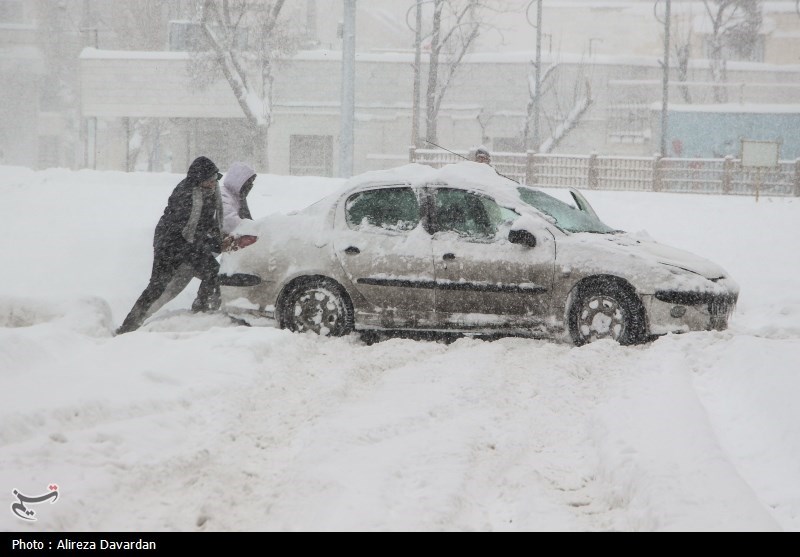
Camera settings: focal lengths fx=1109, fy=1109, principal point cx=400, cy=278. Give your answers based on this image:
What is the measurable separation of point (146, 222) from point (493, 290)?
27.5 ft

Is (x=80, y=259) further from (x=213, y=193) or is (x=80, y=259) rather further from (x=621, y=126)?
(x=621, y=126)

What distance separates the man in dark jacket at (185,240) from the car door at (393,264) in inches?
51.7

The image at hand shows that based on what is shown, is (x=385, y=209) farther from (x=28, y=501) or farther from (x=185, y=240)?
(x=28, y=501)

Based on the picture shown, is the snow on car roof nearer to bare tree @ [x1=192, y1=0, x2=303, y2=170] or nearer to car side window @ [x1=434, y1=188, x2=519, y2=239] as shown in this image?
car side window @ [x1=434, y1=188, x2=519, y2=239]

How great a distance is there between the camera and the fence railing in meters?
30.7

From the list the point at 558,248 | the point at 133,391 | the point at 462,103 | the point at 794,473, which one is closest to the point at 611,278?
the point at 558,248

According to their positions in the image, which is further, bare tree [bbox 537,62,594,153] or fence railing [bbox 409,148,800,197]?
bare tree [bbox 537,62,594,153]

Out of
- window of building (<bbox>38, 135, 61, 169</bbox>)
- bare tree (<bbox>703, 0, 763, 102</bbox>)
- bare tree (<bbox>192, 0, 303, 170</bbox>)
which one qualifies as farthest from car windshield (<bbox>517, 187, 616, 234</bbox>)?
window of building (<bbox>38, 135, 61, 169</bbox>)

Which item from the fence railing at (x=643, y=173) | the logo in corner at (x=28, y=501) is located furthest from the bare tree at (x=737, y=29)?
the logo in corner at (x=28, y=501)

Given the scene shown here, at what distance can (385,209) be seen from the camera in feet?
31.7

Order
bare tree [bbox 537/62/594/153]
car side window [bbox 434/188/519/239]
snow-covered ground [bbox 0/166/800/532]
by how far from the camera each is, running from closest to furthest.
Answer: snow-covered ground [bbox 0/166/800/532]
car side window [bbox 434/188/519/239]
bare tree [bbox 537/62/594/153]

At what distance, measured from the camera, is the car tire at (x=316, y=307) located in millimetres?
9469

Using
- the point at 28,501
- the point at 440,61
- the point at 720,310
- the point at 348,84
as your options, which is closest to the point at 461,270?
the point at 720,310

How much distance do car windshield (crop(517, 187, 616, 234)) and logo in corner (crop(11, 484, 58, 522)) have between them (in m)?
5.86
